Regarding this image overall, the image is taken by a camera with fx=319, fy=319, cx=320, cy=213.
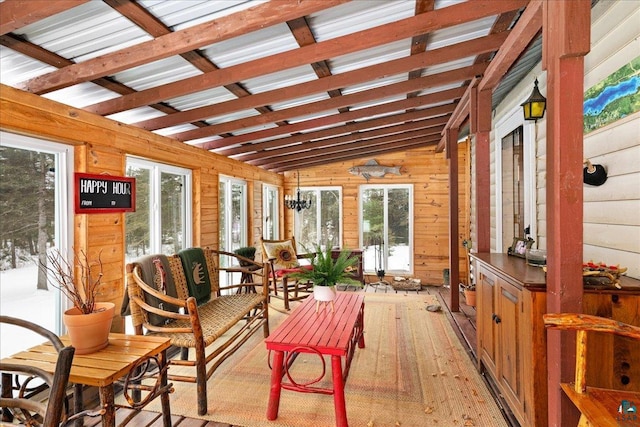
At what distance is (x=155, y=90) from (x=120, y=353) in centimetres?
179

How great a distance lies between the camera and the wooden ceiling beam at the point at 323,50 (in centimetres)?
189

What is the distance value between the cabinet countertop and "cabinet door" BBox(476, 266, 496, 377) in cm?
12

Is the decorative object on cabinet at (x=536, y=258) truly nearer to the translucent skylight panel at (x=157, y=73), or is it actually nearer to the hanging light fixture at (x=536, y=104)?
the hanging light fixture at (x=536, y=104)

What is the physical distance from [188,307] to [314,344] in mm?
827

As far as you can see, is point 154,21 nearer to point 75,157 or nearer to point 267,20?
point 267,20

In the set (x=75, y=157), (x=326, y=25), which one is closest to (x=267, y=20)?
(x=326, y=25)

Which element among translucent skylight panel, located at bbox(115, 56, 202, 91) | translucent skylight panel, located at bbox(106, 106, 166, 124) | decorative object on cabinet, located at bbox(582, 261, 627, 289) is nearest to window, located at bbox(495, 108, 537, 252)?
decorative object on cabinet, located at bbox(582, 261, 627, 289)

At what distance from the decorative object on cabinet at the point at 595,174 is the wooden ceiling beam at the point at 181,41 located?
1.79 meters

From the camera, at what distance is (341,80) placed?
2.62 meters

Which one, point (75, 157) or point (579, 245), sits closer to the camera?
point (579, 245)

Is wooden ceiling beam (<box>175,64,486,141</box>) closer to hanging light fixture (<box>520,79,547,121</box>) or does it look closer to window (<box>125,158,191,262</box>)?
window (<box>125,158,191,262</box>)

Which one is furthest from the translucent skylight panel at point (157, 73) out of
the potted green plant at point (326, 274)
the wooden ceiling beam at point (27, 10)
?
the potted green plant at point (326, 274)

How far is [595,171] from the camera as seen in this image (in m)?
1.95

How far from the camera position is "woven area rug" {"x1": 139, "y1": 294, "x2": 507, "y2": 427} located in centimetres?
201
